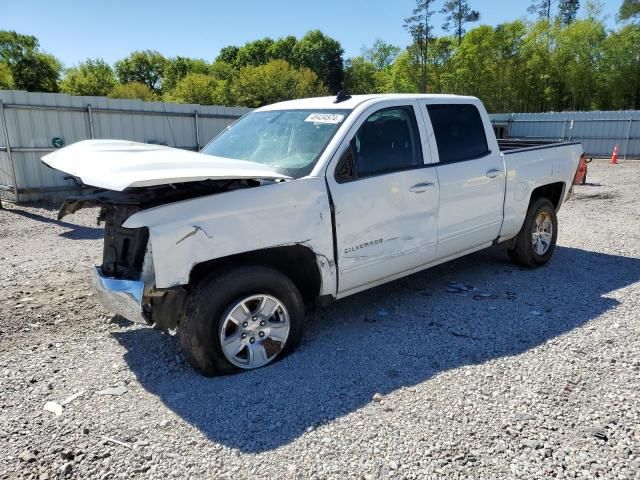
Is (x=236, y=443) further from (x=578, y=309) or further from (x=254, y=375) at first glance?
(x=578, y=309)

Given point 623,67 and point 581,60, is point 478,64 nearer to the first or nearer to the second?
point 581,60

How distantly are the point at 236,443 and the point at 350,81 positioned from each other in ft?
260

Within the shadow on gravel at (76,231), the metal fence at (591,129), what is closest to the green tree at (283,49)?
the metal fence at (591,129)

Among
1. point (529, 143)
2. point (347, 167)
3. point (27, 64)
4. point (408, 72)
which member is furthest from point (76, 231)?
point (27, 64)

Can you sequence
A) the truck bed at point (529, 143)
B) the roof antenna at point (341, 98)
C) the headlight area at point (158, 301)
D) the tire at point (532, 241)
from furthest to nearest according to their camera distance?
the truck bed at point (529, 143)
the tire at point (532, 241)
the roof antenna at point (341, 98)
the headlight area at point (158, 301)

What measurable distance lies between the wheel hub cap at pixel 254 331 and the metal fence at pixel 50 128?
10.0 meters

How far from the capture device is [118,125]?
13195mm

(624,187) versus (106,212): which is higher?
(106,212)

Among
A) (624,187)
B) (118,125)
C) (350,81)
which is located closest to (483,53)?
(350,81)

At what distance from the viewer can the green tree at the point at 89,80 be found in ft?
189

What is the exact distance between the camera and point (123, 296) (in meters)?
3.19

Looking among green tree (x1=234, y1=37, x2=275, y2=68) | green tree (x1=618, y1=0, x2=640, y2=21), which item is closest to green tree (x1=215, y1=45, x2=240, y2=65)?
green tree (x1=234, y1=37, x2=275, y2=68)

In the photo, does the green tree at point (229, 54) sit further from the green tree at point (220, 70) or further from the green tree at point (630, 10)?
the green tree at point (630, 10)

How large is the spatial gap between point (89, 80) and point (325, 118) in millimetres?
64586
